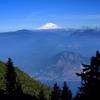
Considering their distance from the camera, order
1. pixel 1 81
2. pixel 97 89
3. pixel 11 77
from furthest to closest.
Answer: pixel 1 81
pixel 11 77
pixel 97 89

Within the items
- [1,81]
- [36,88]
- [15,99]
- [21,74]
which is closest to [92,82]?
[15,99]

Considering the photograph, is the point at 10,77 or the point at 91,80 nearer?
the point at 91,80

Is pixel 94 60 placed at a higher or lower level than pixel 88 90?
higher

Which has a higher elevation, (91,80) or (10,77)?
(10,77)

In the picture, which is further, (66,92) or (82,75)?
(66,92)

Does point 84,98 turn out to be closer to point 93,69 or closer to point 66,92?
point 93,69

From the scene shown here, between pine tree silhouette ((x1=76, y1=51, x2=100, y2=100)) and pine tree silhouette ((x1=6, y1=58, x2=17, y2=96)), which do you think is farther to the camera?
Result: pine tree silhouette ((x1=6, y1=58, x2=17, y2=96))

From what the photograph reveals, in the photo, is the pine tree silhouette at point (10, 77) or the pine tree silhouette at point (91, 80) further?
the pine tree silhouette at point (10, 77)

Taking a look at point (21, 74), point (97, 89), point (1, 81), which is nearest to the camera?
point (97, 89)
